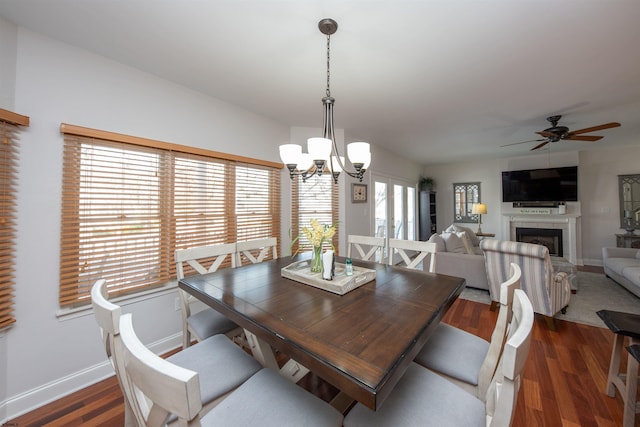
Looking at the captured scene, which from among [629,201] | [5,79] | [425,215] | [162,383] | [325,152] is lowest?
[162,383]

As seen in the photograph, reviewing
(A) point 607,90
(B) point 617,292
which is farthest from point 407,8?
(B) point 617,292

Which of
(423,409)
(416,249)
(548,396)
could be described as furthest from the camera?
(416,249)

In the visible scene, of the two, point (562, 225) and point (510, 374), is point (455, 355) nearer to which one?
point (510, 374)

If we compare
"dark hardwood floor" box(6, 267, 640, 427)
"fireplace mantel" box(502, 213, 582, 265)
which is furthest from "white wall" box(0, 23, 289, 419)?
"fireplace mantel" box(502, 213, 582, 265)

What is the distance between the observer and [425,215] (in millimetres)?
6574

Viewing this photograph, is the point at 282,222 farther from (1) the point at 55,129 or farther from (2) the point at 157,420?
(2) the point at 157,420

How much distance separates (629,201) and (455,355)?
668cm

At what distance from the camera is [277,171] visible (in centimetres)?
331

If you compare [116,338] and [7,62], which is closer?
[116,338]

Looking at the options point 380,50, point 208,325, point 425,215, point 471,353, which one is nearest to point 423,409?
point 471,353

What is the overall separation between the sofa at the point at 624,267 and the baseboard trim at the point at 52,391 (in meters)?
5.68

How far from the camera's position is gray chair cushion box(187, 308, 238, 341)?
1.65 m

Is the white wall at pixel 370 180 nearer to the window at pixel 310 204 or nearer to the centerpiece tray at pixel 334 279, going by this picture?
the window at pixel 310 204

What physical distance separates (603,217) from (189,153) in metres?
7.84
